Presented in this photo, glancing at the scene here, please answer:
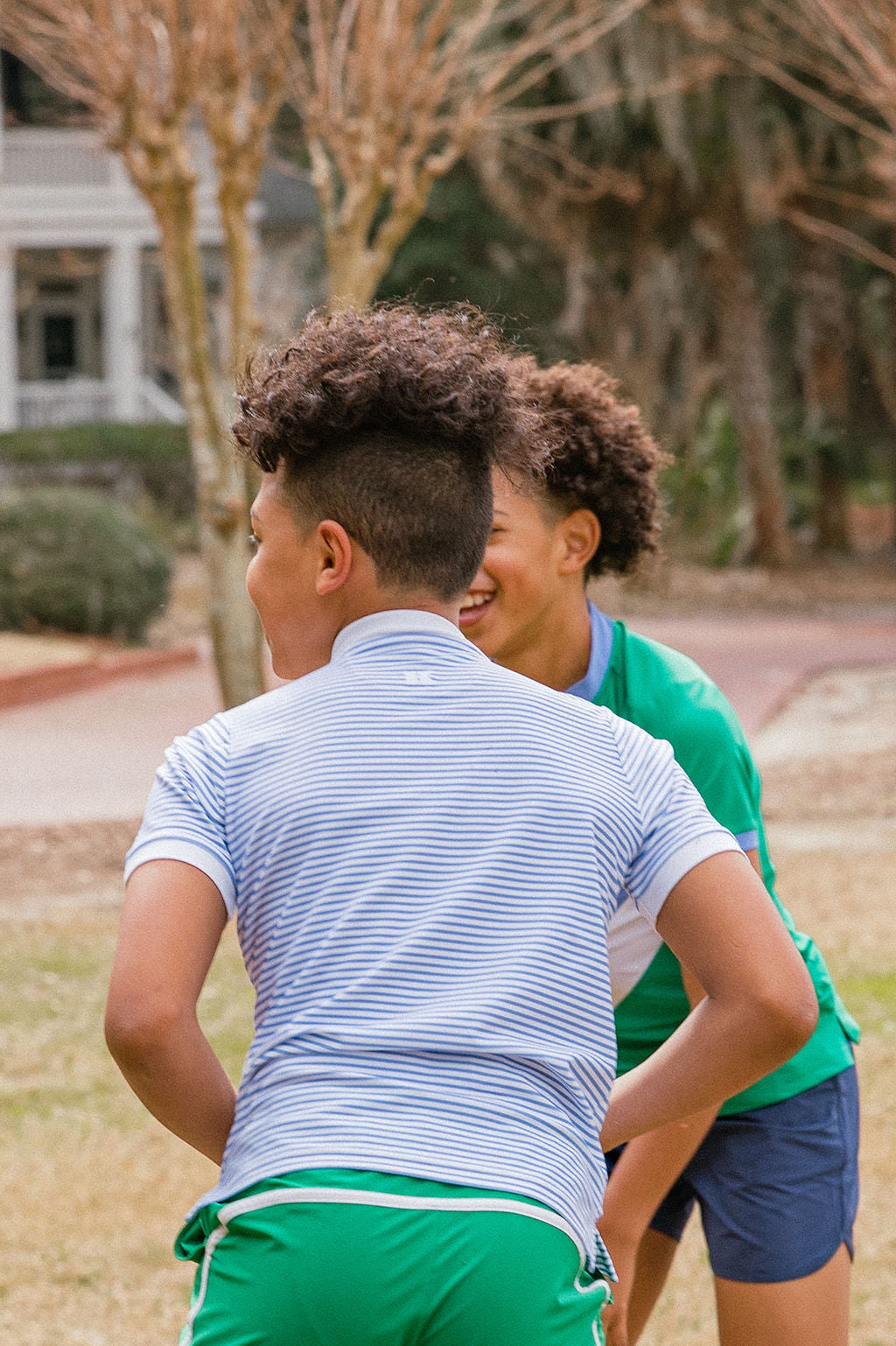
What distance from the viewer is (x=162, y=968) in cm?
146

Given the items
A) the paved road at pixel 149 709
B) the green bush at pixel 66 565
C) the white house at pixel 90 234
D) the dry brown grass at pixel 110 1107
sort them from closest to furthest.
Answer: the dry brown grass at pixel 110 1107, the paved road at pixel 149 709, the green bush at pixel 66 565, the white house at pixel 90 234

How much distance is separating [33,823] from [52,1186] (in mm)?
4679

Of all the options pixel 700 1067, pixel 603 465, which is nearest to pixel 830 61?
pixel 603 465

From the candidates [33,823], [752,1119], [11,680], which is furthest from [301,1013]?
[11,680]

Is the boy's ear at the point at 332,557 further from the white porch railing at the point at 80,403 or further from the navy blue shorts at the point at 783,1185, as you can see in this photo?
the white porch railing at the point at 80,403

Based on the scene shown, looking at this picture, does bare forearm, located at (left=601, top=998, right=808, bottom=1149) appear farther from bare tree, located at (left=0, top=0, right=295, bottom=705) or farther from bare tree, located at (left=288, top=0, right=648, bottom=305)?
bare tree, located at (left=288, top=0, right=648, bottom=305)

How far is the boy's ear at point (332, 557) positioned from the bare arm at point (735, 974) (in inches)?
16.4

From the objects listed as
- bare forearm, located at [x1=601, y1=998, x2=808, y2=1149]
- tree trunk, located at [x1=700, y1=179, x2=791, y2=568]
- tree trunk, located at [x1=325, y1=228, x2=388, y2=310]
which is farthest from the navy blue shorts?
tree trunk, located at [x1=700, y1=179, x2=791, y2=568]

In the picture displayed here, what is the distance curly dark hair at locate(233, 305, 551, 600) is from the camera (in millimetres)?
1614

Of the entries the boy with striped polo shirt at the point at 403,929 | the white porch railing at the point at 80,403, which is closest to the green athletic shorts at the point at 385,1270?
the boy with striped polo shirt at the point at 403,929

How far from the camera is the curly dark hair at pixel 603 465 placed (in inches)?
107

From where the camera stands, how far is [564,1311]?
1.45 meters

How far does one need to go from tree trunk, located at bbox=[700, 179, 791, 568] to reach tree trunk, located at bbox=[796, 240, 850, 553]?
2.68 metres

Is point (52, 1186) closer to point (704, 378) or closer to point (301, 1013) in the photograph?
point (301, 1013)
